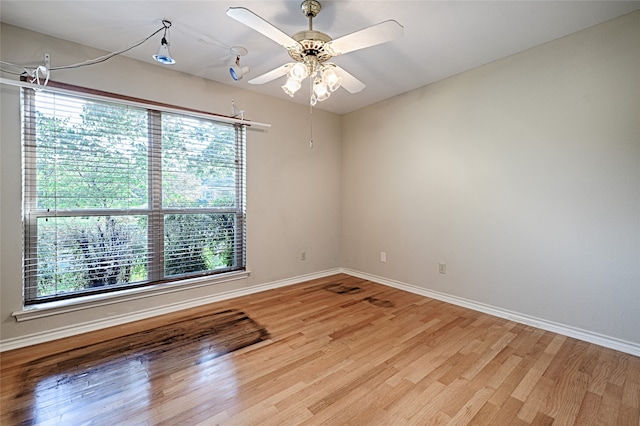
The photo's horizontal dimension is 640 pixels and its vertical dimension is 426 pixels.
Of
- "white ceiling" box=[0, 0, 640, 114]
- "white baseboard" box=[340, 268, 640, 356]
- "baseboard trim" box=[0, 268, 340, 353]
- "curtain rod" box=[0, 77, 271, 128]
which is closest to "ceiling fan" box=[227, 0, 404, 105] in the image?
"white ceiling" box=[0, 0, 640, 114]

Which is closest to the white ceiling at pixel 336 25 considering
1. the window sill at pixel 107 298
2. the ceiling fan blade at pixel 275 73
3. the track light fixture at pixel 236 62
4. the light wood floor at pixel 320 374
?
the track light fixture at pixel 236 62

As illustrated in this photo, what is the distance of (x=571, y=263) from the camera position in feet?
7.73

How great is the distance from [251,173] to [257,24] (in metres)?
2.05

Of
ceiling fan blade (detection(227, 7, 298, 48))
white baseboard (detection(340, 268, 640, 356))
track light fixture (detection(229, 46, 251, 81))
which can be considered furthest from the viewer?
track light fixture (detection(229, 46, 251, 81))

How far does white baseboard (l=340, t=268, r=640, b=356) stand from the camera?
213cm

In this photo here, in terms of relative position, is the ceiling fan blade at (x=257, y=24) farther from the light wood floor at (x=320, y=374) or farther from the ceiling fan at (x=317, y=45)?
the light wood floor at (x=320, y=374)

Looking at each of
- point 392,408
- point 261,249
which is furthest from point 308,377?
point 261,249

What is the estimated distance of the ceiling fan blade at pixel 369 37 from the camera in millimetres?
1479

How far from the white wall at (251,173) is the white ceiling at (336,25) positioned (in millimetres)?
Result: 156

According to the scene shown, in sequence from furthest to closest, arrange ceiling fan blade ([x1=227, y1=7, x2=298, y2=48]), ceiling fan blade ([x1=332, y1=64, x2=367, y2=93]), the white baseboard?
the white baseboard → ceiling fan blade ([x1=332, y1=64, x2=367, y2=93]) → ceiling fan blade ([x1=227, y1=7, x2=298, y2=48])

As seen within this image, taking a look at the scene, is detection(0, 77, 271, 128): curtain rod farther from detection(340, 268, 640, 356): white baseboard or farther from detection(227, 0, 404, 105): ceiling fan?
detection(340, 268, 640, 356): white baseboard

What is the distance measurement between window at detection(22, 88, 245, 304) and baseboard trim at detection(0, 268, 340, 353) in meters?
0.27

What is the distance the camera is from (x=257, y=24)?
154 cm

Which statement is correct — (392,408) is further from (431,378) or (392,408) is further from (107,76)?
(107,76)
